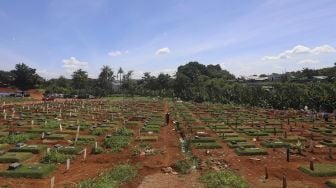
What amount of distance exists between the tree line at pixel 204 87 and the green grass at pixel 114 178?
3751 centimetres

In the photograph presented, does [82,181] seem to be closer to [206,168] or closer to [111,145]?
[206,168]

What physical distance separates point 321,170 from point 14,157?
14.7 m

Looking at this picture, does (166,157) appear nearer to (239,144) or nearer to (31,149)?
(239,144)

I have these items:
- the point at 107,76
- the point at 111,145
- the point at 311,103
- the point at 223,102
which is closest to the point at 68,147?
the point at 111,145

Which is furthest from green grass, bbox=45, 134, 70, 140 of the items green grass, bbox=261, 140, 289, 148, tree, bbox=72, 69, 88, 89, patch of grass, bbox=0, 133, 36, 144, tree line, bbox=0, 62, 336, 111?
tree, bbox=72, 69, 88, 89

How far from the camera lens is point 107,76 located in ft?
348

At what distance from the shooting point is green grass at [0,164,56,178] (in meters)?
15.8

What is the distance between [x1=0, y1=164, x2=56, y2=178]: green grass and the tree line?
3997 cm

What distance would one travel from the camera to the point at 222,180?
15.1 metres

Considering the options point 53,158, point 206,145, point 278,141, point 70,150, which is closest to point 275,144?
point 278,141

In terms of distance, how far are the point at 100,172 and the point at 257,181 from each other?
681 centimetres

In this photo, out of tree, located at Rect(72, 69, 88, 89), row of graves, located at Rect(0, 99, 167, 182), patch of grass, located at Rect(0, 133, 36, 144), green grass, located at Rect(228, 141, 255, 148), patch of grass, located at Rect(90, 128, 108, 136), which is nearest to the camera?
row of graves, located at Rect(0, 99, 167, 182)

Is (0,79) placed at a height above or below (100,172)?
above

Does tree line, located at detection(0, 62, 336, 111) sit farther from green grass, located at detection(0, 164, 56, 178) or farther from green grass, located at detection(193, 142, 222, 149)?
green grass, located at detection(0, 164, 56, 178)
